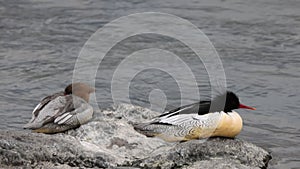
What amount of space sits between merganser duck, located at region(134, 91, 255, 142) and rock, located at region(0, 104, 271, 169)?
0.34ft

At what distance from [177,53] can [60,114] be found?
5866 mm

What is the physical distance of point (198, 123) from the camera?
700 centimetres

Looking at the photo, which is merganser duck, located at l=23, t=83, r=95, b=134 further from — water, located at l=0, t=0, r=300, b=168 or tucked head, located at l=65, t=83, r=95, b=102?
water, located at l=0, t=0, r=300, b=168

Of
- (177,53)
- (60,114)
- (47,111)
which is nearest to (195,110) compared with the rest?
(60,114)

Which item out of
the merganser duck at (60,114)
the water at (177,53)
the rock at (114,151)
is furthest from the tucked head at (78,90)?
the water at (177,53)

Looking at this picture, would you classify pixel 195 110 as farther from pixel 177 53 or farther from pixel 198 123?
pixel 177 53

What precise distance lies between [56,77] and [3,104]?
1661 millimetres

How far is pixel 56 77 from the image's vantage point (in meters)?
11.5

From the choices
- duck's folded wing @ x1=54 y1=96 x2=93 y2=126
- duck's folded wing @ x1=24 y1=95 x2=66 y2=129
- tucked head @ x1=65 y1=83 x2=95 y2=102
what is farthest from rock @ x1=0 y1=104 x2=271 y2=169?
tucked head @ x1=65 y1=83 x2=95 y2=102

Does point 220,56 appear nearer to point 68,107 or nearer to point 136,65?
point 136,65

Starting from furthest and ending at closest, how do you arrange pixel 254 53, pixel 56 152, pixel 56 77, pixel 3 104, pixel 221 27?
pixel 221 27 < pixel 254 53 < pixel 56 77 < pixel 3 104 < pixel 56 152

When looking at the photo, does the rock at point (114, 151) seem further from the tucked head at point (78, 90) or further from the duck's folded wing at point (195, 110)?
the tucked head at point (78, 90)

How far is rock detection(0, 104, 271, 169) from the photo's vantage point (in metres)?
5.98

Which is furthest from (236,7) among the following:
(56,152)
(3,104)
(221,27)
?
(56,152)
